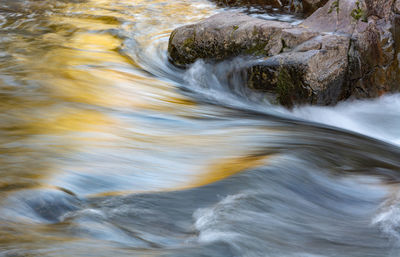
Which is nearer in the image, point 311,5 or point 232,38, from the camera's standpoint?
point 232,38

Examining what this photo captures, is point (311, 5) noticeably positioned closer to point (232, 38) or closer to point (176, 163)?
point (232, 38)

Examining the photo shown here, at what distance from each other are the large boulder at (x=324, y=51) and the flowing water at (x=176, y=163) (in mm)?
164

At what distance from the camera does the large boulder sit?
518 cm

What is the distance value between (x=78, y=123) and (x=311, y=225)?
93.9 inches

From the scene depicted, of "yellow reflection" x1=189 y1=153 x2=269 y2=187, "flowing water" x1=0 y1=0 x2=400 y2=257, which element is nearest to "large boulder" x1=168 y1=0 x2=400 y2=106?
"flowing water" x1=0 y1=0 x2=400 y2=257

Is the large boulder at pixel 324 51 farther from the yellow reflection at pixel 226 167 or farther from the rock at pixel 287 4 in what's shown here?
the rock at pixel 287 4

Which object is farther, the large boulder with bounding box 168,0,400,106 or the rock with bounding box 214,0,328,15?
the rock with bounding box 214,0,328,15

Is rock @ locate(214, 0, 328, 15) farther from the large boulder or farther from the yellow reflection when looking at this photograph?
the yellow reflection

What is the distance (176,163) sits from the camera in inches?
151

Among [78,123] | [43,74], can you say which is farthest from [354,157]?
[43,74]

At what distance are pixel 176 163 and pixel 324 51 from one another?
2.24 meters

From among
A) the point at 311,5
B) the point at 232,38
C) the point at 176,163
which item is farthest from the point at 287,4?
A: the point at 176,163

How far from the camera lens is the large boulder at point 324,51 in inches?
204

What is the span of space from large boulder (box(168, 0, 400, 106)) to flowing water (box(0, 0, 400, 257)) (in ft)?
0.54
